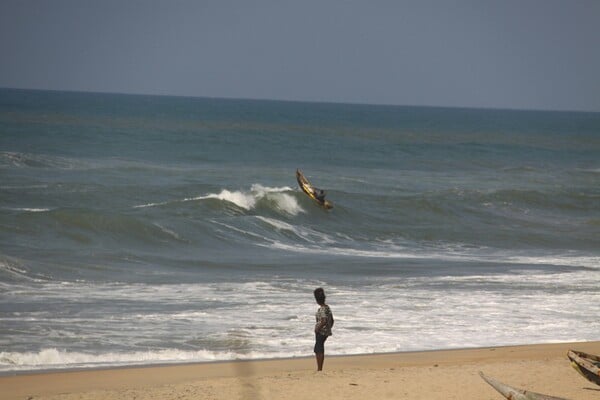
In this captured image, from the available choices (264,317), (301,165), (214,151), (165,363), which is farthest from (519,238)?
(214,151)

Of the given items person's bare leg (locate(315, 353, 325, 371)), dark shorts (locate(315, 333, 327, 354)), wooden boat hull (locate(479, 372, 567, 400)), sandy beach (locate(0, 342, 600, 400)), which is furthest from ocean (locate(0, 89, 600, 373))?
wooden boat hull (locate(479, 372, 567, 400))

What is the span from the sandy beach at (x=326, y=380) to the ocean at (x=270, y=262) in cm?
71

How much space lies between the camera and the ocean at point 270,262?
1430 centimetres

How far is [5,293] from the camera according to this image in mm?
16984

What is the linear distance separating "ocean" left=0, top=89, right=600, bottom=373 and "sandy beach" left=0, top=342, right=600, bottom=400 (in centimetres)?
71

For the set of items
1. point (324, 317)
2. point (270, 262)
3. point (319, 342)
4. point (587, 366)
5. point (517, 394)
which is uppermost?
point (270, 262)

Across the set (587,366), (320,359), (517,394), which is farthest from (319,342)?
(587,366)

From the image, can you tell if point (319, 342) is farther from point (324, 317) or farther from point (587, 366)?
point (587, 366)

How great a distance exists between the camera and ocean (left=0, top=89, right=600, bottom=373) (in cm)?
1430

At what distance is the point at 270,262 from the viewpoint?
21.8m

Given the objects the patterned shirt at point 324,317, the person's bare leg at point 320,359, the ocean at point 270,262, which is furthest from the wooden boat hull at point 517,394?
the ocean at point 270,262

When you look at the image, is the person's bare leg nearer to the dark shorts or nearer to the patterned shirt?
Answer: the dark shorts

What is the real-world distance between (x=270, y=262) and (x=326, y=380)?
1069 cm

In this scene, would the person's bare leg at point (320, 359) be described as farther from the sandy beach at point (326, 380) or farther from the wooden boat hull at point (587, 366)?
the wooden boat hull at point (587, 366)
